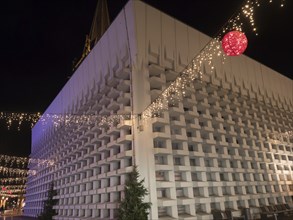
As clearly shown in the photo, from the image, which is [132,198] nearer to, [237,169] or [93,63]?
[237,169]

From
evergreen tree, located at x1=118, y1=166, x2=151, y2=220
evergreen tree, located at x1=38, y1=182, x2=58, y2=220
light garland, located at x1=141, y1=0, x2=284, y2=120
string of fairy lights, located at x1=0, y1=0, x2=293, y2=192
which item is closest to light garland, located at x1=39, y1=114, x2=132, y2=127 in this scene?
string of fairy lights, located at x1=0, y1=0, x2=293, y2=192

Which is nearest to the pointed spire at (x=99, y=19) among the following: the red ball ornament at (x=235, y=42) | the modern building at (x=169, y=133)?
the modern building at (x=169, y=133)

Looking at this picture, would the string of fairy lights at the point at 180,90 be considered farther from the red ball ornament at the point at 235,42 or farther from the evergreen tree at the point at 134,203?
the evergreen tree at the point at 134,203

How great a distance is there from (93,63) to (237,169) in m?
13.5

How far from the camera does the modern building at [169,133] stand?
46.5ft

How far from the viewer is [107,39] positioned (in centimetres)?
1833

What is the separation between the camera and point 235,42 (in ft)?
24.7

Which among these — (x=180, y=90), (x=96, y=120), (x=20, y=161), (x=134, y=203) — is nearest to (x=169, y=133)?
(x=180, y=90)

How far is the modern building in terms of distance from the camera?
14.2 m

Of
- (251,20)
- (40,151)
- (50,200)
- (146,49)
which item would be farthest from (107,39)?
(40,151)

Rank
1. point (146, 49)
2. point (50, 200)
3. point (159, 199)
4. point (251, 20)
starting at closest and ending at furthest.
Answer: point (251, 20) < point (159, 199) < point (146, 49) < point (50, 200)

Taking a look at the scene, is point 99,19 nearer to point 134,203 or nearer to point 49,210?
point 49,210

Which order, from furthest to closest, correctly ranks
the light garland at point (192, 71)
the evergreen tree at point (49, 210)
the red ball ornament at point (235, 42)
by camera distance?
the evergreen tree at point (49, 210)
the red ball ornament at point (235, 42)
the light garland at point (192, 71)

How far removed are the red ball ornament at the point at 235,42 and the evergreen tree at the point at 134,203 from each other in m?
7.23
